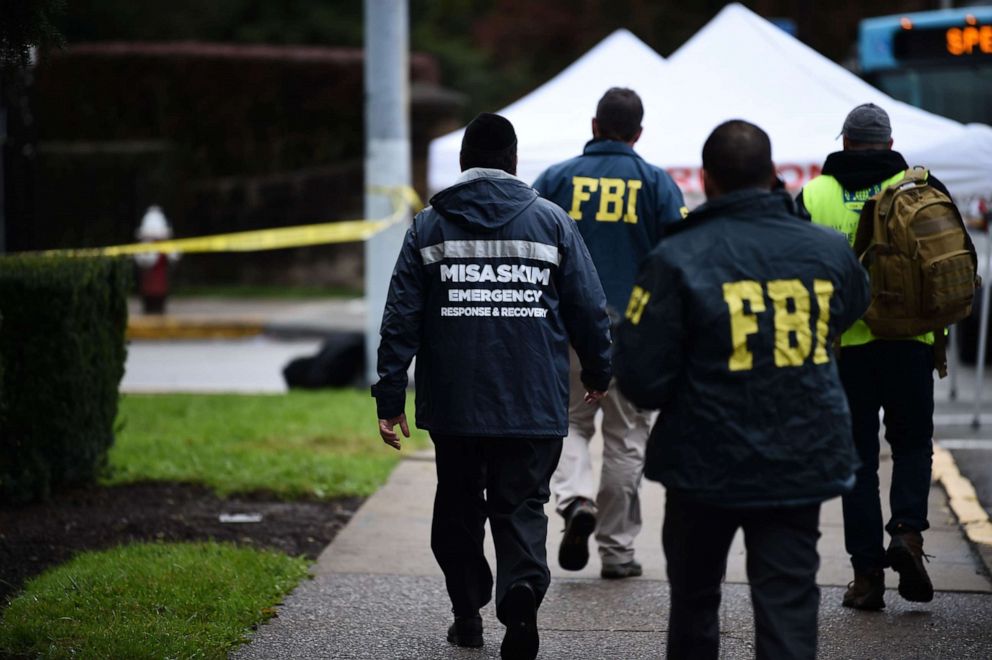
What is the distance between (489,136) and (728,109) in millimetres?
4707

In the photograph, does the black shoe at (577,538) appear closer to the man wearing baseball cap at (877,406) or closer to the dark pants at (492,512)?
the dark pants at (492,512)

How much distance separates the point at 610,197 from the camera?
605 cm

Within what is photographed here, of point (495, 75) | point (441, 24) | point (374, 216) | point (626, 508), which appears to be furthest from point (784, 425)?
point (441, 24)

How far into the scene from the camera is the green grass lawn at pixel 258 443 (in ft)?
26.2

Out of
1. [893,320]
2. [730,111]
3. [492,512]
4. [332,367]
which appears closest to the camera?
[492,512]

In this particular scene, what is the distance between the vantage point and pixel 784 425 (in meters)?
3.79

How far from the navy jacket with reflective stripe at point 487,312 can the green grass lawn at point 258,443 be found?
3.09 meters

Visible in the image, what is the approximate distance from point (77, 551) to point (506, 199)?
2.75 metres

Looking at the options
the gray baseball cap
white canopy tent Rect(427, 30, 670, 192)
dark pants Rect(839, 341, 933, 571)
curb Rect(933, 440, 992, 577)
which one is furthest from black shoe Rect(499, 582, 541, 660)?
white canopy tent Rect(427, 30, 670, 192)

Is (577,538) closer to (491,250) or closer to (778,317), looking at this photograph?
(491,250)

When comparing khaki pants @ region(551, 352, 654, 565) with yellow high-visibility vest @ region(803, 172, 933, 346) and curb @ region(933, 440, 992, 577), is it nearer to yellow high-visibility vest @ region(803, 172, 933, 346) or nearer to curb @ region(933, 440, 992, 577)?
yellow high-visibility vest @ region(803, 172, 933, 346)

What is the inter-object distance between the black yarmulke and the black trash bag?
7.14 metres

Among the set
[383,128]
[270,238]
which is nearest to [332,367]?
[383,128]

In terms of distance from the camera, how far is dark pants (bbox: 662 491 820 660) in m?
3.82
